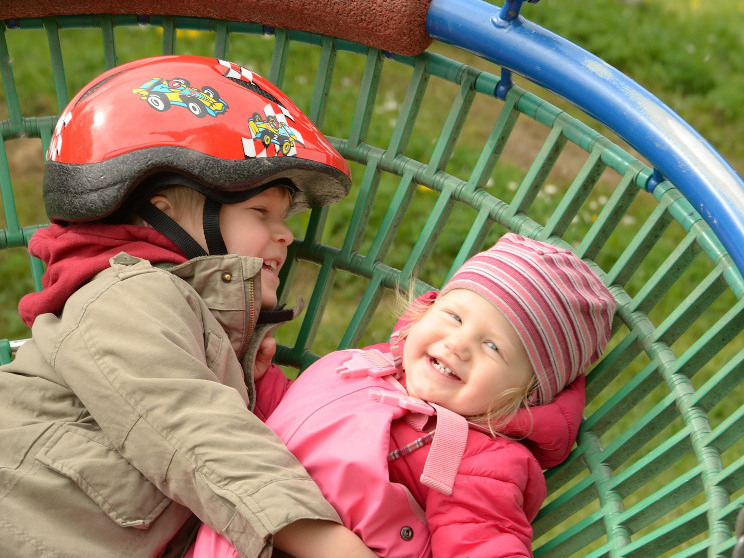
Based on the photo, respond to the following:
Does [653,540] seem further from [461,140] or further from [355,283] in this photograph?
[461,140]

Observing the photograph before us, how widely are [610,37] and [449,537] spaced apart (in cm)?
313

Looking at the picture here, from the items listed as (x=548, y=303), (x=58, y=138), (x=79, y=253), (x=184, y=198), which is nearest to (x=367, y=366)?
(x=548, y=303)

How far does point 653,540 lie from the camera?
140 centimetres

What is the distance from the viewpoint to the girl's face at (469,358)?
1557 mm

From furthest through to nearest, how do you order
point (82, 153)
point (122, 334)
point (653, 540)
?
1. point (82, 153)
2. point (122, 334)
3. point (653, 540)

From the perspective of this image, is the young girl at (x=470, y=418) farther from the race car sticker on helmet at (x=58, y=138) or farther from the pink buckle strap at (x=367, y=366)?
the race car sticker on helmet at (x=58, y=138)

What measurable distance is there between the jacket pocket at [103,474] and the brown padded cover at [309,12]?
3.18ft

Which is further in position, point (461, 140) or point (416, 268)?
point (461, 140)

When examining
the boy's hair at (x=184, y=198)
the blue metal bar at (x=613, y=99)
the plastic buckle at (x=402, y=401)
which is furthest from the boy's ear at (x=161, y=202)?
the blue metal bar at (x=613, y=99)

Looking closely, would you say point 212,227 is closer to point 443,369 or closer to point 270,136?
point 270,136

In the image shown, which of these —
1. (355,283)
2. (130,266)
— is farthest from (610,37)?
(130,266)

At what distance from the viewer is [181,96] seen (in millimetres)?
1772

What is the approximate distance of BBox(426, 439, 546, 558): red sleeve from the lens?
1462 mm

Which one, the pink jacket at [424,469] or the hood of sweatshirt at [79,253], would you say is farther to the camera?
the hood of sweatshirt at [79,253]
